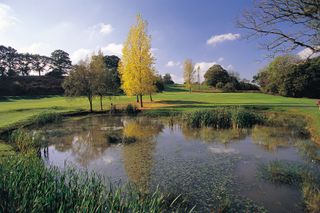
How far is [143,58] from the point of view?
114 feet

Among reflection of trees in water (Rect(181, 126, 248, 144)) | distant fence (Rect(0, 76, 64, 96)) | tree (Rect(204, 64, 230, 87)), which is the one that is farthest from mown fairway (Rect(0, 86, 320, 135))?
tree (Rect(204, 64, 230, 87))

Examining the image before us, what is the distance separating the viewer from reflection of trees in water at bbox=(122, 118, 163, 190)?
1048 cm

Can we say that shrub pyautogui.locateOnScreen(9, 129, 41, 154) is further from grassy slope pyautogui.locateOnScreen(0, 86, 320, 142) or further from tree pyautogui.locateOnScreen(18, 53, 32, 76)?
tree pyautogui.locateOnScreen(18, 53, 32, 76)

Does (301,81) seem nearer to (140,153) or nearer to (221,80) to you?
(221,80)

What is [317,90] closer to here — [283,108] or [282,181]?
[283,108]

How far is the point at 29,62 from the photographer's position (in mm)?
86250

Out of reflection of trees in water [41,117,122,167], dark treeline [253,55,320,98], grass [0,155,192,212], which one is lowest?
reflection of trees in water [41,117,122,167]

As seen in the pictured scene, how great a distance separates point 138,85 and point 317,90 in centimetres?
4048

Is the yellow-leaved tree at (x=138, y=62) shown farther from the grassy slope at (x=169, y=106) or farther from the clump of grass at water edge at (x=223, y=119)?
the clump of grass at water edge at (x=223, y=119)

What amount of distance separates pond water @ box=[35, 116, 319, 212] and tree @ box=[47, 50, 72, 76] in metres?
71.2

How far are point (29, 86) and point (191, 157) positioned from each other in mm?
62823

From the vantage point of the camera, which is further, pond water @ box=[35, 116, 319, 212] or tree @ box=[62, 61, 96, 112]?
tree @ box=[62, 61, 96, 112]

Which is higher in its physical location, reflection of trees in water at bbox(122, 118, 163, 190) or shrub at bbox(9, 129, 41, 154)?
shrub at bbox(9, 129, 41, 154)

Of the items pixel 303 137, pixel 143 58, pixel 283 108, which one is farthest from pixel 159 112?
pixel 303 137
